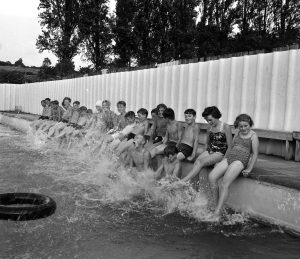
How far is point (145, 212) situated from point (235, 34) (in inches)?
1012

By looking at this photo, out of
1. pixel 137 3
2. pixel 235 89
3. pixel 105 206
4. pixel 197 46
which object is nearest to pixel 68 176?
pixel 105 206

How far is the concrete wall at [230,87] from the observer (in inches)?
291

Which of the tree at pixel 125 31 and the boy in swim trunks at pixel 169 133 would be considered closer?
the boy in swim trunks at pixel 169 133

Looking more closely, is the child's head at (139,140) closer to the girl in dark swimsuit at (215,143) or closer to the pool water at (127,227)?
the pool water at (127,227)

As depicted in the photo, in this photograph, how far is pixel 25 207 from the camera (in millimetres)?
4949

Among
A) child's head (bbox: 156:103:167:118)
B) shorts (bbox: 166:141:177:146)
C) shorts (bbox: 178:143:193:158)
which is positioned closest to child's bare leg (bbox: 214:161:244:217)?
shorts (bbox: 178:143:193:158)

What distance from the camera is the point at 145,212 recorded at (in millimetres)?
5613

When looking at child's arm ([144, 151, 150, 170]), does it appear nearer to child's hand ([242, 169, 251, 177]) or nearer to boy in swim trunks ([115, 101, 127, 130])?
boy in swim trunks ([115, 101, 127, 130])

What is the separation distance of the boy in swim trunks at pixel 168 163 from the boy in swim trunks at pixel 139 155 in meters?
0.57

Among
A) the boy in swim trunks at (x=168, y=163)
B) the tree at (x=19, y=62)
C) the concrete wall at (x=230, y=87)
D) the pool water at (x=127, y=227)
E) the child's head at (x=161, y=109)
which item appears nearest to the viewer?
the pool water at (x=127, y=227)

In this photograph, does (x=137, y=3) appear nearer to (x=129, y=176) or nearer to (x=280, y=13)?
(x=280, y=13)

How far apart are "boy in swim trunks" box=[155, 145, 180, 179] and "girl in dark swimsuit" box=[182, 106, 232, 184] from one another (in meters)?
0.67

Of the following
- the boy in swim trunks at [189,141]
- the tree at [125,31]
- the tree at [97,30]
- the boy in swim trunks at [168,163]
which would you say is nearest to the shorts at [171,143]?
the boy in swim trunks at [189,141]

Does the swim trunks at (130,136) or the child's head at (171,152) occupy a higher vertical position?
the swim trunks at (130,136)
